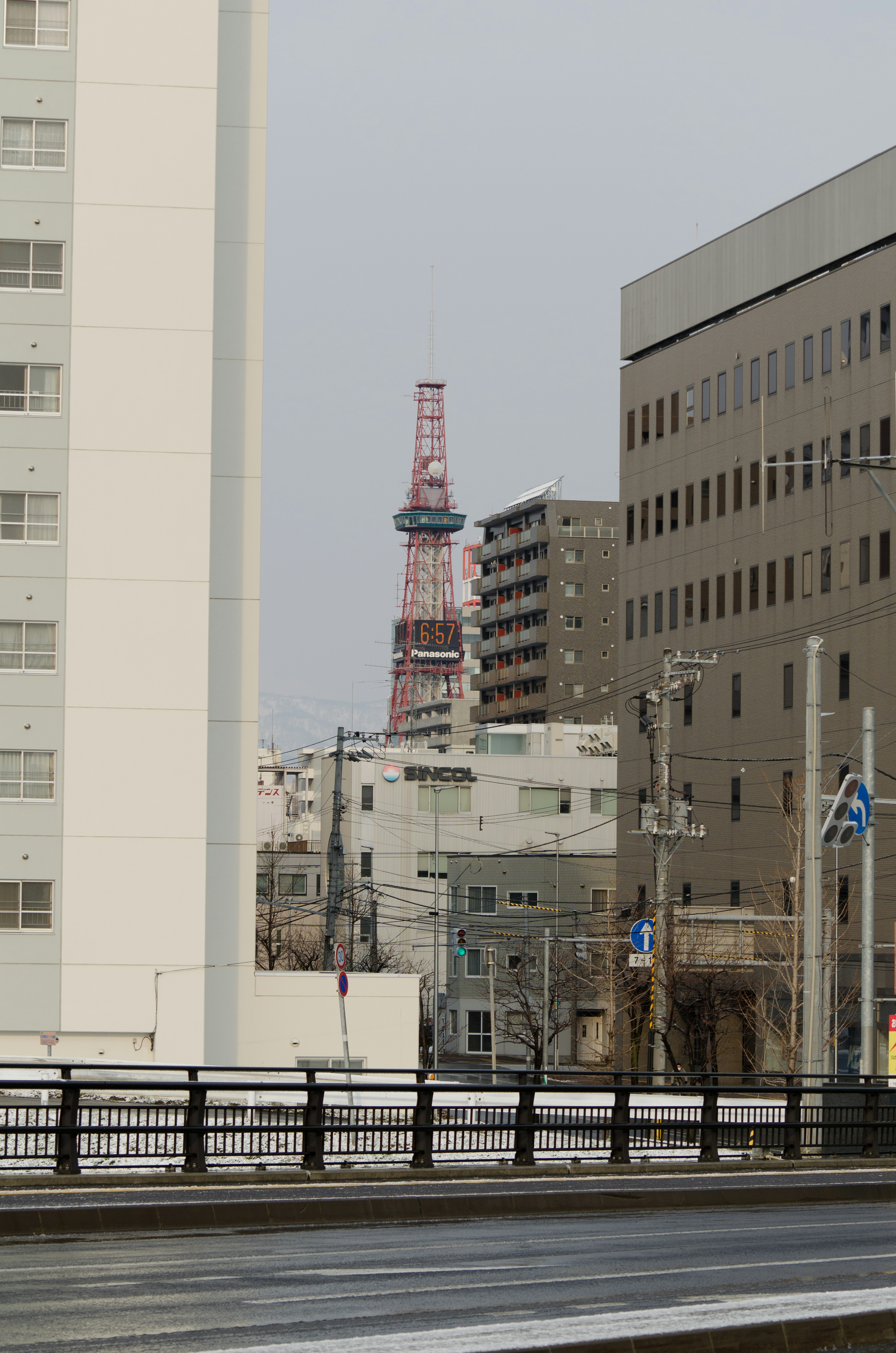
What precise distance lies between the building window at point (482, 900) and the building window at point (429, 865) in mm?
12758

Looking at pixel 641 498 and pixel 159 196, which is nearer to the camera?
pixel 159 196

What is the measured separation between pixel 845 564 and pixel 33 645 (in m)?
37.5

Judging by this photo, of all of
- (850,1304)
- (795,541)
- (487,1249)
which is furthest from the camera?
(795,541)

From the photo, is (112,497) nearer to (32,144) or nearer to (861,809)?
(32,144)

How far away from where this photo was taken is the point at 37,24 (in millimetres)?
49344

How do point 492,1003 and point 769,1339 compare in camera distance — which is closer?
point 769,1339

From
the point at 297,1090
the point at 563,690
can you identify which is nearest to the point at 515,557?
the point at 563,690

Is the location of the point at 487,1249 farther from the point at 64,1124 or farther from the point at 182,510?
the point at 182,510

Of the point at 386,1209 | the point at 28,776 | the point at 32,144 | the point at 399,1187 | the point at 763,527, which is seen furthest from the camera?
the point at 763,527

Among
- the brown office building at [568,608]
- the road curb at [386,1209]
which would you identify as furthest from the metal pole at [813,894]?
the brown office building at [568,608]

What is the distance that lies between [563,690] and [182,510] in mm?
109506

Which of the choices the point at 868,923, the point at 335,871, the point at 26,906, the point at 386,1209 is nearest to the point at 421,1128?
the point at 386,1209

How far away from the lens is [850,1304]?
405 inches

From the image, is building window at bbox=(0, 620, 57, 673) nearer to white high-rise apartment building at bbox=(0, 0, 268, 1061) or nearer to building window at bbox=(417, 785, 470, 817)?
white high-rise apartment building at bbox=(0, 0, 268, 1061)
